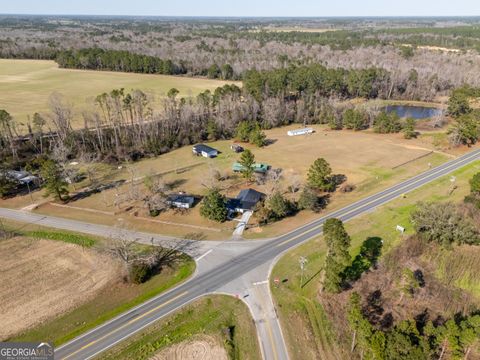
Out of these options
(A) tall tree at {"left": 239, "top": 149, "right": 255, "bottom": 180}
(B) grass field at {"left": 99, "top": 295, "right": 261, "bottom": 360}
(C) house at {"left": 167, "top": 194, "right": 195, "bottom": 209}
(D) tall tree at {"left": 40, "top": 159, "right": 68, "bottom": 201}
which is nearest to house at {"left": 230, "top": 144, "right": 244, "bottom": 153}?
(A) tall tree at {"left": 239, "top": 149, "right": 255, "bottom": 180}

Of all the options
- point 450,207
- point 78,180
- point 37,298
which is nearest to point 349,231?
point 450,207

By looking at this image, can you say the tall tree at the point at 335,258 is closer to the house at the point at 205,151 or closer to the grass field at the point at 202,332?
the grass field at the point at 202,332

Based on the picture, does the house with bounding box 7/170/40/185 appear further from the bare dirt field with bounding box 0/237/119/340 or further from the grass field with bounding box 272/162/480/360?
the grass field with bounding box 272/162/480/360

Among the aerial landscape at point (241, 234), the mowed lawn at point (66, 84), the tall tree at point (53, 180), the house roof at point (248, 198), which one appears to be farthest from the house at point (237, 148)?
the mowed lawn at point (66, 84)

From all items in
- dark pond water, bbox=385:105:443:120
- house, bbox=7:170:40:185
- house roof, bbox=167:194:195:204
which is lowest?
house roof, bbox=167:194:195:204

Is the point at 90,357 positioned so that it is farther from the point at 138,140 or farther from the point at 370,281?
the point at 138,140

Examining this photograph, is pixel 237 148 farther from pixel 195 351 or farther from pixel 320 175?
pixel 195 351
